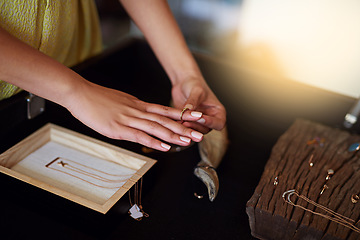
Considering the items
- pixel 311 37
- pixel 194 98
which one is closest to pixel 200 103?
pixel 194 98

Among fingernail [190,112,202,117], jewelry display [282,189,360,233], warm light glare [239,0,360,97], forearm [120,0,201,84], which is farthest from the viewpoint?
warm light glare [239,0,360,97]

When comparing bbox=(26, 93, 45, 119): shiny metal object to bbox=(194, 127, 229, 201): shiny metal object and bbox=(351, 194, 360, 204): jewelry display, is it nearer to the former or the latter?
bbox=(194, 127, 229, 201): shiny metal object

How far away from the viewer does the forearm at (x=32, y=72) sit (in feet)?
1.82

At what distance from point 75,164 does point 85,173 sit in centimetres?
4

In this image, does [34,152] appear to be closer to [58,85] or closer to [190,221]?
[58,85]

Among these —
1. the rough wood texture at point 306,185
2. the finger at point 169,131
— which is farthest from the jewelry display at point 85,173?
→ the rough wood texture at point 306,185

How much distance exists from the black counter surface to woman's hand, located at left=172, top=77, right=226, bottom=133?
0.33ft

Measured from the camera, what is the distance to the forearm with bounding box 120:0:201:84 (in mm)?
871

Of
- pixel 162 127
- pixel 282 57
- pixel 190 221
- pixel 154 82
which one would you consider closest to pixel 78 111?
pixel 162 127

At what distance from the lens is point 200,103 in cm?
79

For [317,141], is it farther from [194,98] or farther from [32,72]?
[32,72]

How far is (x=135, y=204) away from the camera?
61cm

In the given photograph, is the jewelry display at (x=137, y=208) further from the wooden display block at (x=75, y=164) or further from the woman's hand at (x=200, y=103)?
the woman's hand at (x=200, y=103)

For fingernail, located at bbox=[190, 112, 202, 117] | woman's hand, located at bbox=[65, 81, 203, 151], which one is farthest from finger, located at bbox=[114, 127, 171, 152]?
fingernail, located at bbox=[190, 112, 202, 117]
